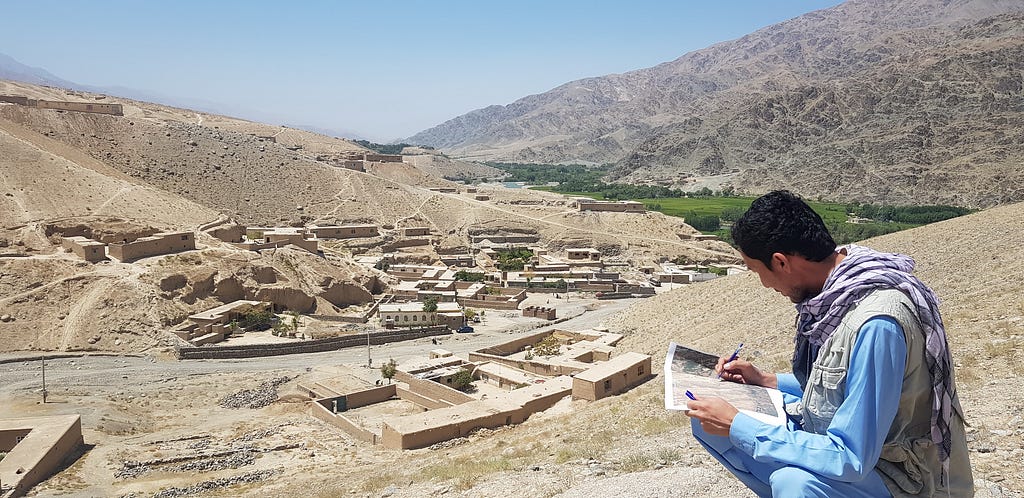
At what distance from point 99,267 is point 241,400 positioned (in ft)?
39.4

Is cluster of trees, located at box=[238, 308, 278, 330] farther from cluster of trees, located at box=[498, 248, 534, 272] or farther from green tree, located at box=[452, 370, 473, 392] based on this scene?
cluster of trees, located at box=[498, 248, 534, 272]

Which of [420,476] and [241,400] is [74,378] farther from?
[420,476]

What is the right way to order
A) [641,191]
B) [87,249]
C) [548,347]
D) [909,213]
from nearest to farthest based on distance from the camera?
[548,347] → [87,249] → [909,213] → [641,191]

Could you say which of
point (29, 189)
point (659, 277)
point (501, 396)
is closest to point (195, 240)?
point (29, 189)

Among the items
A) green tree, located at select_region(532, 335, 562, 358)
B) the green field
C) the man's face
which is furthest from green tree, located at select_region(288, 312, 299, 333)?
the green field

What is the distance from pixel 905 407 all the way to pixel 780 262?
0.70m

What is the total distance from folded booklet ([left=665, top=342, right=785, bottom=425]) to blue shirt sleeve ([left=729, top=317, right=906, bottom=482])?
0.29 metres

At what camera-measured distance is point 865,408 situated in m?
2.31

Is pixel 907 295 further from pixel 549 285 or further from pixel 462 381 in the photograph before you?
pixel 549 285

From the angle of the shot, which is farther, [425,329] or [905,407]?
[425,329]

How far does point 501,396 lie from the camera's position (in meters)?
16.6

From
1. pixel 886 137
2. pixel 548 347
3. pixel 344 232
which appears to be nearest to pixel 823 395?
pixel 548 347

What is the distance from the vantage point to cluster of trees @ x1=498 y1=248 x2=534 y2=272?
45.6m

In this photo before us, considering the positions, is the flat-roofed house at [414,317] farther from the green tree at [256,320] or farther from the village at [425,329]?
the green tree at [256,320]
